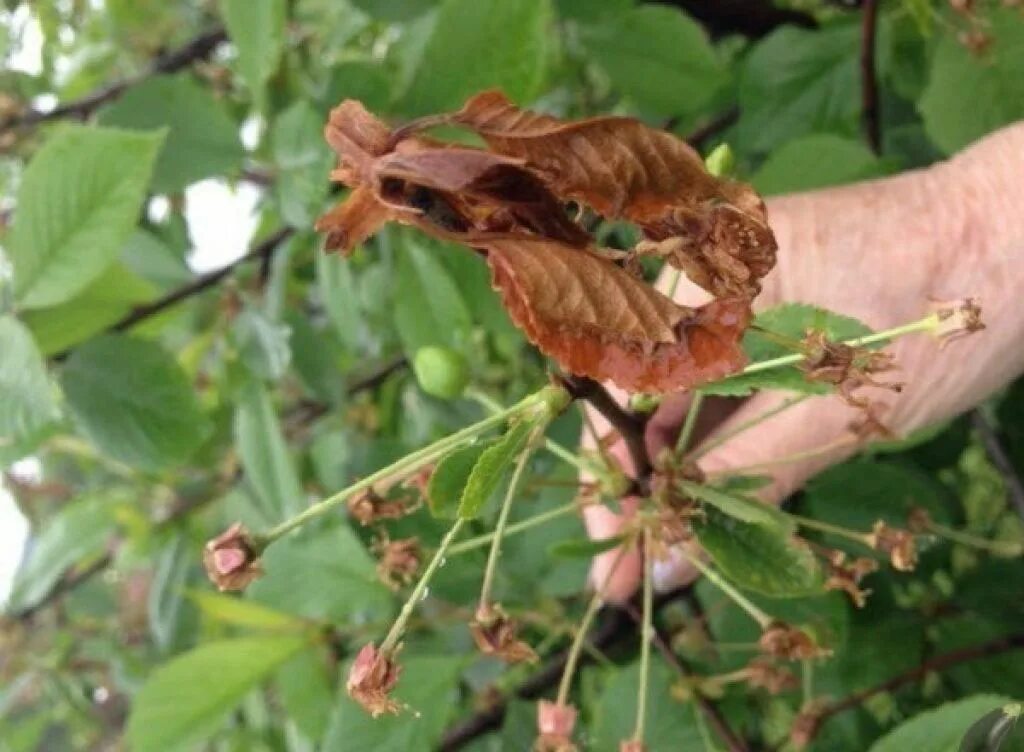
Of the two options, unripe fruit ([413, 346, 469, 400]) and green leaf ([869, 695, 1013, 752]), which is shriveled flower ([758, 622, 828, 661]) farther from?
unripe fruit ([413, 346, 469, 400])

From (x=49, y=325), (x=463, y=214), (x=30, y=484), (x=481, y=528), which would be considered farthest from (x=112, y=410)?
(x=30, y=484)

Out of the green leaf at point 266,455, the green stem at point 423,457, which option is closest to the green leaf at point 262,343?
the green leaf at point 266,455

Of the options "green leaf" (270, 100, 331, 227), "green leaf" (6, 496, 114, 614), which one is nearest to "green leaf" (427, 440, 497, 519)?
"green leaf" (270, 100, 331, 227)

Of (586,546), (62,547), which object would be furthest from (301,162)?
(62,547)

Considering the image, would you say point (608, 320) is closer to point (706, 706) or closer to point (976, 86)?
point (706, 706)

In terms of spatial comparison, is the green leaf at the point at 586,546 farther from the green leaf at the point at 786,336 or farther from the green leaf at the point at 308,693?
the green leaf at the point at 308,693

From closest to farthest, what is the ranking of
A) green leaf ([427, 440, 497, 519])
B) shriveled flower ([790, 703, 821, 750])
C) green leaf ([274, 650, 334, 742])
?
green leaf ([427, 440, 497, 519])
shriveled flower ([790, 703, 821, 750])
green leaf ([274, 650, 334, 742])
